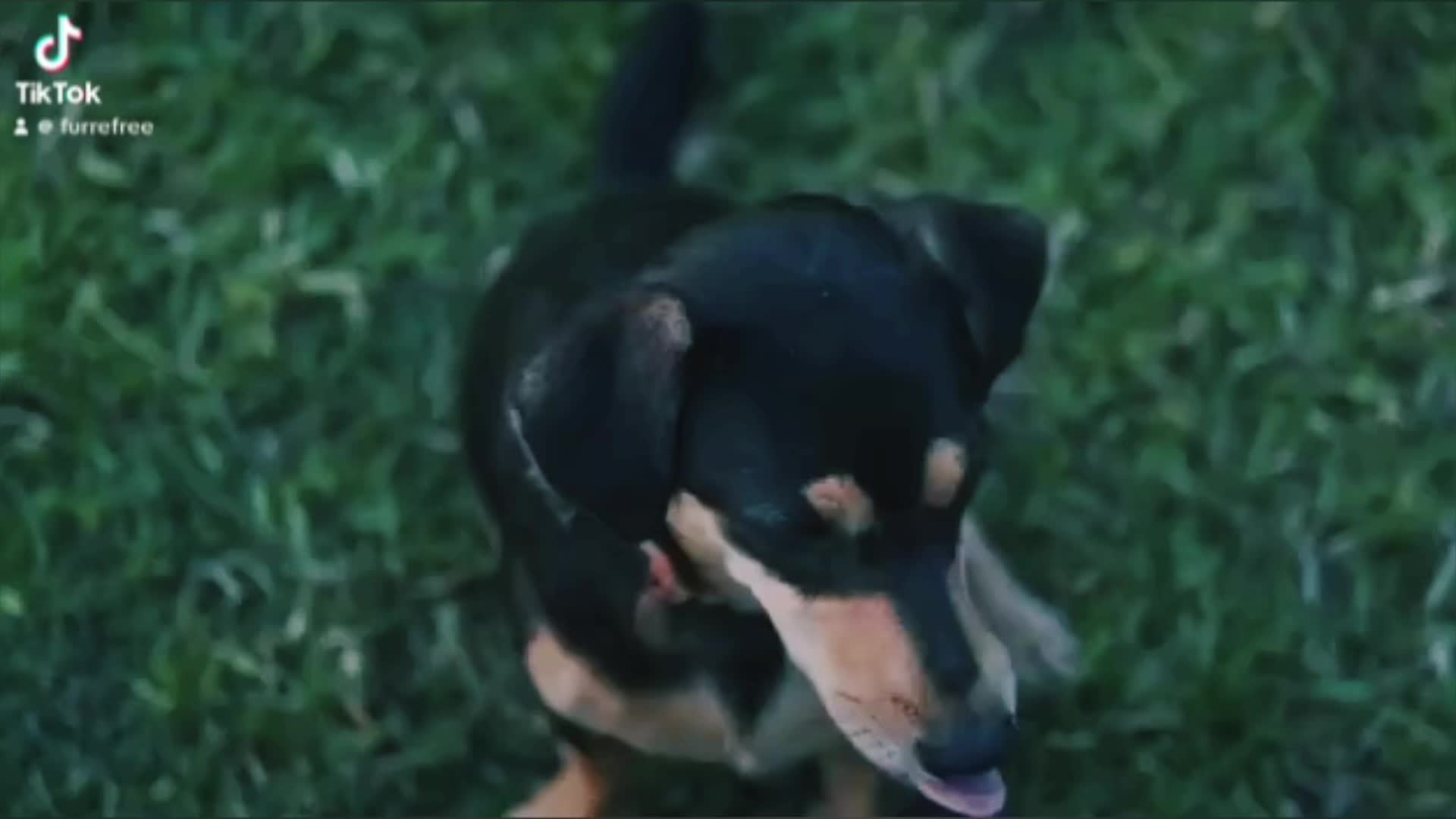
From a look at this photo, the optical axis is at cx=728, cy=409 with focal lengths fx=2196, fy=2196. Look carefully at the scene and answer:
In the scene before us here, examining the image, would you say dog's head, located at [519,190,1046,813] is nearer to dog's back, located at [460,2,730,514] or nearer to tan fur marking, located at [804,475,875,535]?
tan fur marking, located at [804,475,875,535]

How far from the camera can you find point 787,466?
5.52 ft

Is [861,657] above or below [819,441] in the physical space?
below

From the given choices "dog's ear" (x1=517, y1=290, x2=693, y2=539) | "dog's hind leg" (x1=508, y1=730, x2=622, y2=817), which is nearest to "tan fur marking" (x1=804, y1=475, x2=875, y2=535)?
"dog's ear" (x1=517, y1=290, x2=693, y2=539)

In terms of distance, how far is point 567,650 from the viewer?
199 cm

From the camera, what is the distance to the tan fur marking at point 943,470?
1.69 meters

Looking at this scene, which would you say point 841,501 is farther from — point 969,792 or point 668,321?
point 969,792

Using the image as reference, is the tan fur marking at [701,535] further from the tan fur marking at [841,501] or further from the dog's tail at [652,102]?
the dog's tail at [652,102]

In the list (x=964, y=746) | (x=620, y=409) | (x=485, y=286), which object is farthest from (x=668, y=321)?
(x=485, y=286)

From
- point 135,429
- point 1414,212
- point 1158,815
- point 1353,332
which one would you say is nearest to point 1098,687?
point 1158,815

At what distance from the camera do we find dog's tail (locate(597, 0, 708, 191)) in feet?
7.81

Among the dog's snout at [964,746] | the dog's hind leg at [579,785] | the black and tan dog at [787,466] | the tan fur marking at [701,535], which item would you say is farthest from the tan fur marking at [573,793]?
the dog's snout at [964,746]

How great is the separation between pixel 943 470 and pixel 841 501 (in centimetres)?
8

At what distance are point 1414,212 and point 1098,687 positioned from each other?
686mm

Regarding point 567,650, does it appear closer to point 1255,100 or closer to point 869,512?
point 869,512
